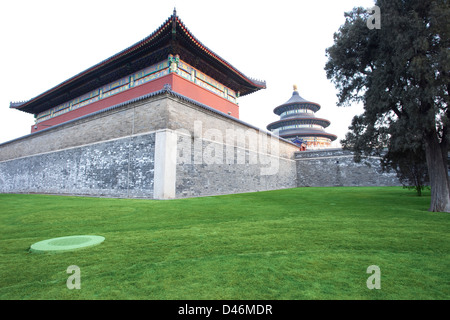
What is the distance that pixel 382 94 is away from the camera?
599 cm

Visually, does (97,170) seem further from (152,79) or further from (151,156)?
(152,79)

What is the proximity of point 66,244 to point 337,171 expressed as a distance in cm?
2130

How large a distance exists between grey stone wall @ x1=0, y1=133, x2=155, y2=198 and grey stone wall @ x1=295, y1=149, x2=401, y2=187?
54.2ft

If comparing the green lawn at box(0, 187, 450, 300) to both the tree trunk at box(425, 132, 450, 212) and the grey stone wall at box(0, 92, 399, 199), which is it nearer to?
the tree trunk at box(425, 132, 450, 212)

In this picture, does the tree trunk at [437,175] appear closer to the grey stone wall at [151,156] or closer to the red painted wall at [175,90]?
the grey stone wall at [151,156]

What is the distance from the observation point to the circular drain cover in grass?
269 centimetres

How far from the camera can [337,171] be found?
20188mm

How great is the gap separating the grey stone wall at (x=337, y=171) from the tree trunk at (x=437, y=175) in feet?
42.3

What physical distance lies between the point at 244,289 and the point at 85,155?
13.5 metres

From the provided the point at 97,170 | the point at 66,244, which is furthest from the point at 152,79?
the point at 66,244

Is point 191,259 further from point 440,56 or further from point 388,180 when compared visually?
point 388,180

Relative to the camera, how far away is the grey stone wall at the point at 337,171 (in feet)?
60.9

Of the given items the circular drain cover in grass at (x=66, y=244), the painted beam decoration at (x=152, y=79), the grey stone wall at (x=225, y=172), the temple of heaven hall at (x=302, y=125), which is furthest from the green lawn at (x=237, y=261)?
the temple of heaven hall at (x=302, y=125)

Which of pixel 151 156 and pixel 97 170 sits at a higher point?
pixel 151 156
